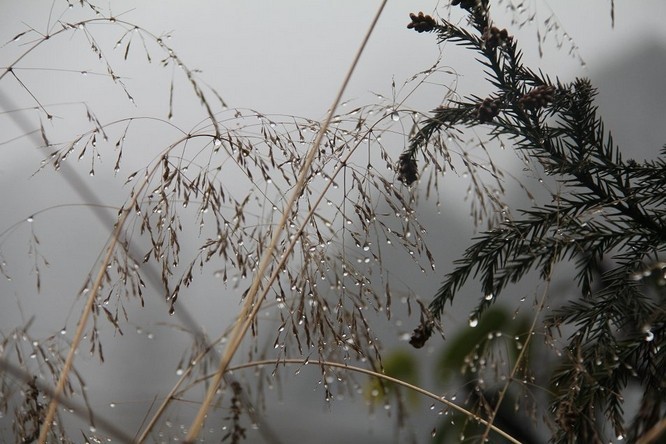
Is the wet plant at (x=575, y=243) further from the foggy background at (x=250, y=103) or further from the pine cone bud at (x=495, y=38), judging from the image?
the foggy background at (x=250, y=103)

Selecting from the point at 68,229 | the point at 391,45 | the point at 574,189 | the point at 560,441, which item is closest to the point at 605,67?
the point at 574,189

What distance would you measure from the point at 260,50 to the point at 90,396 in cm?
92

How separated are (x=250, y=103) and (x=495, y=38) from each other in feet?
2.84

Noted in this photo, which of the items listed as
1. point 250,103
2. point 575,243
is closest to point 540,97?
point 575,243

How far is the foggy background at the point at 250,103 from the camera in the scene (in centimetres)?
162

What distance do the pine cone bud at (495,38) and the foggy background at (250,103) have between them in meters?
0.63

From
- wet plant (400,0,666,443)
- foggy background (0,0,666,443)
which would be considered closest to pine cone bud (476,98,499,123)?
wet plant (400,0,666,443)

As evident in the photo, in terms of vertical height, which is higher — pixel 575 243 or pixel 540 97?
pixel 540 97

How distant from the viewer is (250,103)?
1727 millimetres

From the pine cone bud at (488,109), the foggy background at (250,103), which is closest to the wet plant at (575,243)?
the pine cone bud at (488,109)

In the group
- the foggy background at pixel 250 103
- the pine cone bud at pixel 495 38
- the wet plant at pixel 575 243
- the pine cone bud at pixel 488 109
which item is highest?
the foggy background at pixel 250 103

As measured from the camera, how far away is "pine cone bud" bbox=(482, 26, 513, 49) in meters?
0.95

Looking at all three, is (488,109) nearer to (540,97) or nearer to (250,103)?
(540,97)

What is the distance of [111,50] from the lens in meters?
1.86
